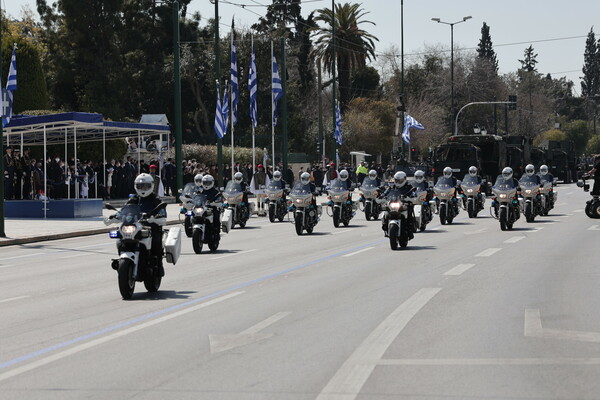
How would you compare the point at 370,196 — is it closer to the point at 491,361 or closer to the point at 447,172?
the point at 447,172

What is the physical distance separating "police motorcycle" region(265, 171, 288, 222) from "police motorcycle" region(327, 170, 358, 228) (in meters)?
2.29

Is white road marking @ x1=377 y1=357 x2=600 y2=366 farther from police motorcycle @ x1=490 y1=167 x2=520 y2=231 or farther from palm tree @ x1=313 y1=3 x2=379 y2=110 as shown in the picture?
palm tree @ x1=313 y1=3 x2=379 y2=110

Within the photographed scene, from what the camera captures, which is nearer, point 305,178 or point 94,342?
point 94,342

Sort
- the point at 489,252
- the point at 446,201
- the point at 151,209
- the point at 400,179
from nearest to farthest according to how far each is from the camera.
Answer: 1. the point at 151,209
2. the point at 489,252
3. the point at 400,179
4. the point at 446,201

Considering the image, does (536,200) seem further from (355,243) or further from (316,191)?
(355,243)

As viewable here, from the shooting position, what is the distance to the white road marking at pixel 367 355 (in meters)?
7.35

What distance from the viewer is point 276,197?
32.6m

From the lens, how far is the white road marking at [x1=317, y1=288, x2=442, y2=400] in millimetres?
7352

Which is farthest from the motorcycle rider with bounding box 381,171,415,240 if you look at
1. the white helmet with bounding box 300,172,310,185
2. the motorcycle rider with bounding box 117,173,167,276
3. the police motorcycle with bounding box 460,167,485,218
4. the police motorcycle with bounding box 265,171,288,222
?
the police motorcycle with bounding box 460,167,485,218

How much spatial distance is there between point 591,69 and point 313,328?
19379 centimetres

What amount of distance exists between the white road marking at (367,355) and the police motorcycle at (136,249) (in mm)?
3311

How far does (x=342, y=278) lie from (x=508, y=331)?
5659 mm

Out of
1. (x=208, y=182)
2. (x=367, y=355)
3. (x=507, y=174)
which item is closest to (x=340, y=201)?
(x=507, y=174)

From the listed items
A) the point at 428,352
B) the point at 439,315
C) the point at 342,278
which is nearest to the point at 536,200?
the point at 342,278
